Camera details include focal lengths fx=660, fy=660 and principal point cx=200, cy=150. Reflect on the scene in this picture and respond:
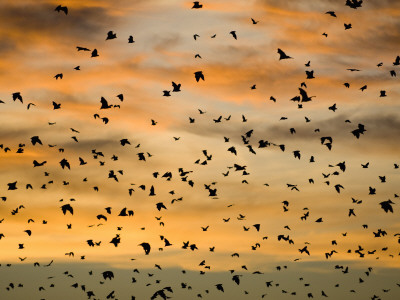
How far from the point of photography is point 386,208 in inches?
1585

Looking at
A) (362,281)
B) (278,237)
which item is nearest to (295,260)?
(278,237)

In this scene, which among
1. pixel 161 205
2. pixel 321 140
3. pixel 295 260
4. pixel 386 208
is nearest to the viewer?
pixel 386 208

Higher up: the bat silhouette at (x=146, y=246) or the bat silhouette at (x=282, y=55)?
the bat silhouette at (x=282, y=55)

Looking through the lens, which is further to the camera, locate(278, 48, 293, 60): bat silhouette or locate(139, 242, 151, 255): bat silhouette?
locate(278, 48, 293, 60): bat silhouette

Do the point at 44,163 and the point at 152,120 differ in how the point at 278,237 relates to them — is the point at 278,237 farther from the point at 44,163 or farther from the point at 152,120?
the point at 44,163

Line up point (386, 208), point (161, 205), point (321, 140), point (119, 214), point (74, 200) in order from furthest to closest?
point (74, 200) < point (321, 140) < point (161, 205) < point (119, 214) < point (386, 208)

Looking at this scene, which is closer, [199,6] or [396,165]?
[199,6]

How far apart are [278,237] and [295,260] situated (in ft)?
11.7

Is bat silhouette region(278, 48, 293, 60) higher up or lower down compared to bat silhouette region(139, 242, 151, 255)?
higher up

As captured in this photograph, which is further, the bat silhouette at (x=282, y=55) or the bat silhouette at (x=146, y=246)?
the bat silhouette at (x=282, y=55)

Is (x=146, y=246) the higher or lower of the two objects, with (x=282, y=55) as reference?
lower

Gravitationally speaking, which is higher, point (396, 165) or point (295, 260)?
point (396, 165)

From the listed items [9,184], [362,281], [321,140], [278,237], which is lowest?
[362,281]

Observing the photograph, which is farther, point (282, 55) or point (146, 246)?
point (282, 55)
